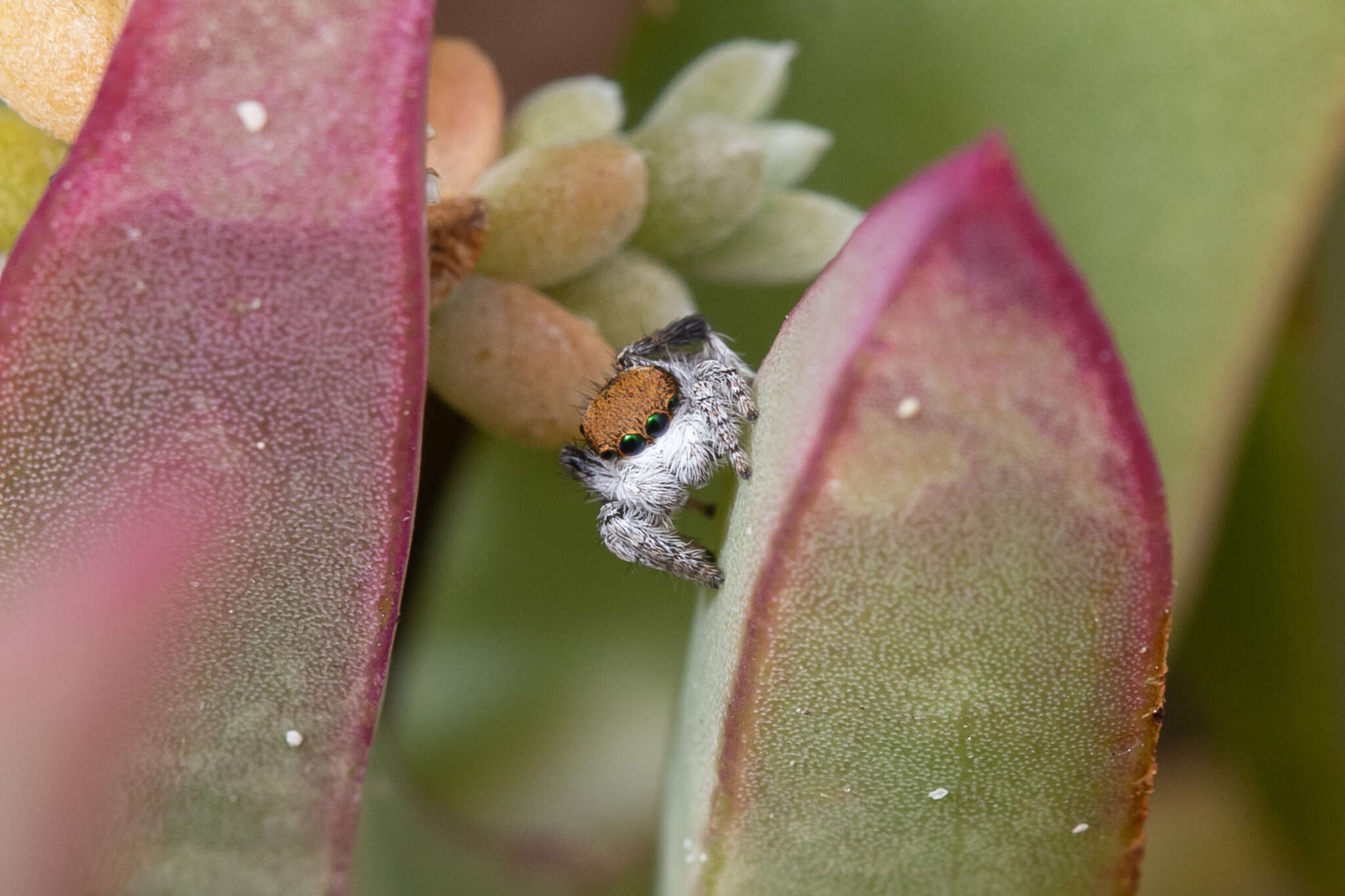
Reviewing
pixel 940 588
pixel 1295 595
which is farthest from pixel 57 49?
pixel 1295 595

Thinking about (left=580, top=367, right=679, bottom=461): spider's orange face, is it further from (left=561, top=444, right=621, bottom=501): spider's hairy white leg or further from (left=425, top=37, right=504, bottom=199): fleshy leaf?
(left=425, top=37, right=504, bottom=199): fleshy leaf

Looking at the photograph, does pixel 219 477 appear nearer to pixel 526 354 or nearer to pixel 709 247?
pixel 526 354

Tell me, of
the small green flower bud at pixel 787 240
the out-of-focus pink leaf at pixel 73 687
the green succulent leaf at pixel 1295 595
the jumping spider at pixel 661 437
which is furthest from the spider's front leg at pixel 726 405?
the green succulent leaf at pixel 1295 595

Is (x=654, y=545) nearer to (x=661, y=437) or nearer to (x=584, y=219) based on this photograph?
(x=661, y=437)

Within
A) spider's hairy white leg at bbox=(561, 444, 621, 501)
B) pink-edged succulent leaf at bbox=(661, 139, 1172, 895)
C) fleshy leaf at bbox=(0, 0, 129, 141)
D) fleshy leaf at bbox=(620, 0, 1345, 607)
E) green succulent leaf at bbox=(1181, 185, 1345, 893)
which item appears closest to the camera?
pink-edged succulent leaf at bbox=(661, 139, 1172, 895)

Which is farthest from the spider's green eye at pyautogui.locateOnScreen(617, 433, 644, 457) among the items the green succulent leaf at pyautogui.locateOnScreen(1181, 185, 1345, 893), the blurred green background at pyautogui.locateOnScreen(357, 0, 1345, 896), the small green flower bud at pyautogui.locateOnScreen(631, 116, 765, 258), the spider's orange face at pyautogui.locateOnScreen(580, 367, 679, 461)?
the green succulent leaf at pyautogui.locateOnScreen(1181, 185, 1345, 893)

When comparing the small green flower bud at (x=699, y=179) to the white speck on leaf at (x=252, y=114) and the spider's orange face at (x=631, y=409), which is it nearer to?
the spider's orange face at (x=631, y=409)

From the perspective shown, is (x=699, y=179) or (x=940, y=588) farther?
(x=699, y=179)

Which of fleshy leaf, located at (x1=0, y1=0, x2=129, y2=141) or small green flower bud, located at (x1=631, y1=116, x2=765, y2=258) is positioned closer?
fleshy leaf, located at (x1=0, y1=0, x2=129, y2=141)
